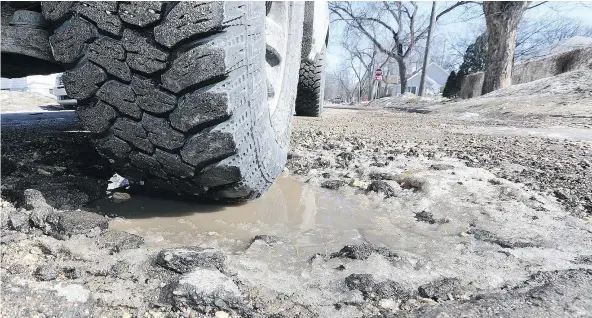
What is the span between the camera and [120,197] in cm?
176

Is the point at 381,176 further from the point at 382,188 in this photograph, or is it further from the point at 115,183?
the point at 115,183

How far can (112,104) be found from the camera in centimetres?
133

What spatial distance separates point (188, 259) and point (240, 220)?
42 cm

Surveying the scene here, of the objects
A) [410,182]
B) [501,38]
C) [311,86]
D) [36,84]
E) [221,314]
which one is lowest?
[221,314]

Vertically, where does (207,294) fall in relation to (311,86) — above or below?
below

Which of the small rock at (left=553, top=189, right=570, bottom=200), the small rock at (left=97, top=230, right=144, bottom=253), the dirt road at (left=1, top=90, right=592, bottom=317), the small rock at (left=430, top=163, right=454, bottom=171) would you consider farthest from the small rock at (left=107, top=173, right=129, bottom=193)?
the small rock at (left=553, top=189, right=570, bottom=200)

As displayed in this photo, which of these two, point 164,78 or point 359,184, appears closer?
point 164,78

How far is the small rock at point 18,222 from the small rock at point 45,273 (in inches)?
11.9

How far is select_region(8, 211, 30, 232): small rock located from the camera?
1.35 meters

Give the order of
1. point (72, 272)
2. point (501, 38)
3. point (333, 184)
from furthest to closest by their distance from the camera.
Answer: point (501, 38) < point (333, 184) < point (72, 272)

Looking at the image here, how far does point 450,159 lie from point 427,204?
95cm

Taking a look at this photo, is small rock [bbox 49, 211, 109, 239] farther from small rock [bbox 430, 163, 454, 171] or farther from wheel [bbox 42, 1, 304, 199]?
small rock [bbox 430, 163, 454, 171]

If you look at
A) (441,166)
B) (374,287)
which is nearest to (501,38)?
(441,166)

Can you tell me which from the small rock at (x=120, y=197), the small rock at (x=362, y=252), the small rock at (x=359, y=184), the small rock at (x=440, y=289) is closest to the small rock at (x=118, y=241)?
the small rock at (x=120, y=197)
